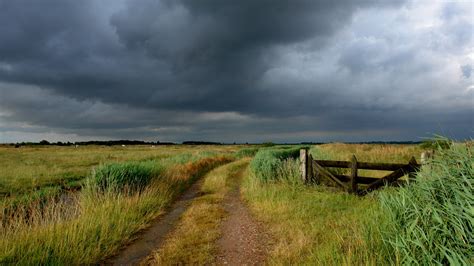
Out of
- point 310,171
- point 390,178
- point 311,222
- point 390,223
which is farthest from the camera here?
point 310,171

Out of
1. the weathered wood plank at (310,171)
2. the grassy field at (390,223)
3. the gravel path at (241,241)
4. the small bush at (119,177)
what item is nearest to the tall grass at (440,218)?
the grassy field at (390,223)

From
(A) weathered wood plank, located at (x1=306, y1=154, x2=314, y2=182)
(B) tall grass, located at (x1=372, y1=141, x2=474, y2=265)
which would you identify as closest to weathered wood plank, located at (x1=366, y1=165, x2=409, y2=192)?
(A) weathered wood plank, located at (x1=306, y1=154, x2=314, y2=182)

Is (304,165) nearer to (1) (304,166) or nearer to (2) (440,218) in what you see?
(1) (304,166)

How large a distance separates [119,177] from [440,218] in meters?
12.7

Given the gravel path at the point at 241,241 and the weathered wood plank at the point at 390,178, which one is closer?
the gravel path at the point at 241,241

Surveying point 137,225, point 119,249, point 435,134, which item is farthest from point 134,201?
point 435,134

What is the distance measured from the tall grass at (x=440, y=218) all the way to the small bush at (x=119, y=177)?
10573mm

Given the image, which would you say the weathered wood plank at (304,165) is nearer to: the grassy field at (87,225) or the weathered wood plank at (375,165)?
the weathered wood plank at (375,165)

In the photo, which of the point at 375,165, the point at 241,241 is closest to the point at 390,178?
the point at 375,165

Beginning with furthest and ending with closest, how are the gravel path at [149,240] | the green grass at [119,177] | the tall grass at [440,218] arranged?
the green grass at [119,177] → the gravel path at [149,240] → the tall grass at [440,218]

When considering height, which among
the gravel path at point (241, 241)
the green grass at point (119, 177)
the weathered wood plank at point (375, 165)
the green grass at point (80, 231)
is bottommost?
the gravel path at point (241, 241)

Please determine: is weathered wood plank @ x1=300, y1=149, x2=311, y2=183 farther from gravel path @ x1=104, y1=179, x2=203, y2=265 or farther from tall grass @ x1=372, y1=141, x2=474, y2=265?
tall grass @ x1=372, y1=141, x2=474, y2=265

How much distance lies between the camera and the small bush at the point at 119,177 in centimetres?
1264

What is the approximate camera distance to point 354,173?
12617 mm
